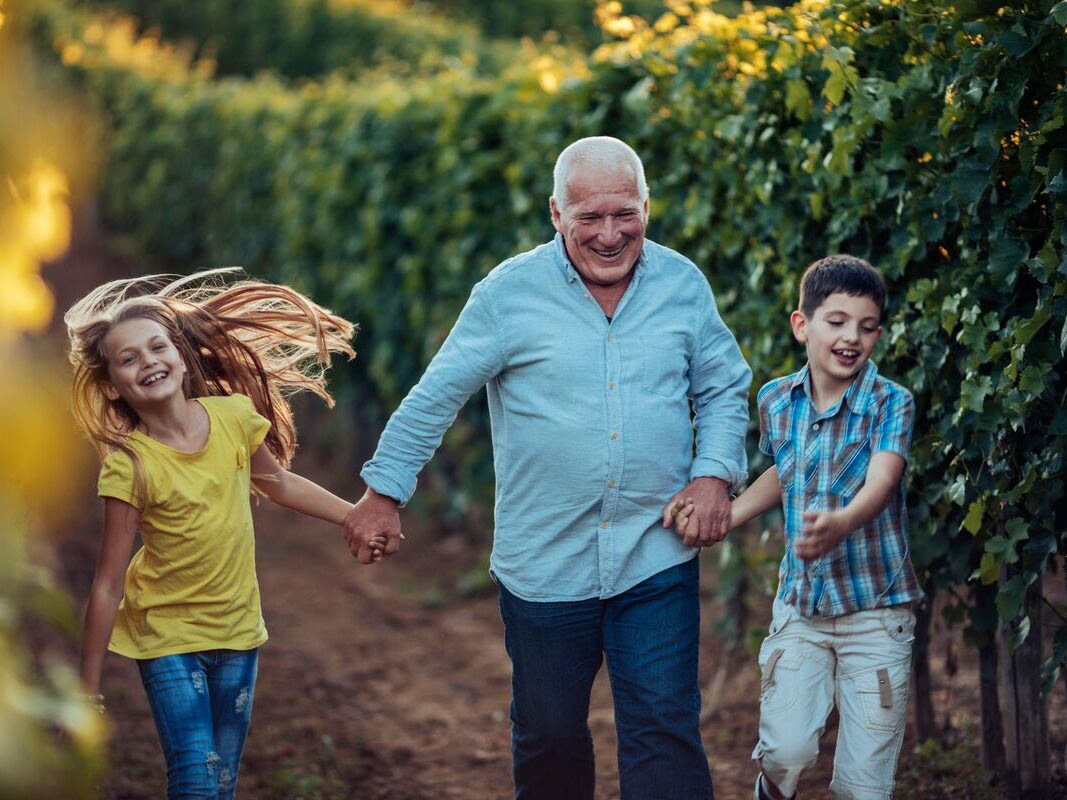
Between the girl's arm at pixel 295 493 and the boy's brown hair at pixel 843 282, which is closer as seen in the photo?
the boy's brown hair at pixel 843 282

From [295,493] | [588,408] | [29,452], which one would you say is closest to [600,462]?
[588,408]

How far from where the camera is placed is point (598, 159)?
12.3ft

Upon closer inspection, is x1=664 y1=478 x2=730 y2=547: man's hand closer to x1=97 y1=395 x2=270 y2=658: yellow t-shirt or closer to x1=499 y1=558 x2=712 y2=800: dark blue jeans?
x1=499 y1=558 x2=712 y2=800: dark blue jeans

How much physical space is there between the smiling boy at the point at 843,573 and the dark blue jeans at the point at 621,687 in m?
0.22

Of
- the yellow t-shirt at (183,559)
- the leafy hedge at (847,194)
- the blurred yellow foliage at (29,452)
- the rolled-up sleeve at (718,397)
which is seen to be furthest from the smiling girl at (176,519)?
the blurred yellow foliage at (29,452)

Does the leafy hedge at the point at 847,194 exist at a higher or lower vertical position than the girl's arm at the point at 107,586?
higher

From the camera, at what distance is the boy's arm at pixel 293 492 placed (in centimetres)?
404

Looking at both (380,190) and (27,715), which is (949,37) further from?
(380,190)

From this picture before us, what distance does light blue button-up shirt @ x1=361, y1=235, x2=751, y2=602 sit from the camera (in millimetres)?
3766

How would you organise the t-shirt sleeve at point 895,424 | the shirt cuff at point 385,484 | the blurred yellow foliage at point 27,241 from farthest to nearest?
the shirt cuff at point 385,484
the t-shirt sleeve at point 895,424
the blurred yellow foliage at point 27,241

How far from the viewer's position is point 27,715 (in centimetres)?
114

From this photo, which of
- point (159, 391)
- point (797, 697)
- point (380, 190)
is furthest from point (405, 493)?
point (380, 190)

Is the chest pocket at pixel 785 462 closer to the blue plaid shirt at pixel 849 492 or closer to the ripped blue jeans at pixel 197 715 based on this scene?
the blue plaid shirt at pixel 849 492

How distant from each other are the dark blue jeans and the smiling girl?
58 cm
